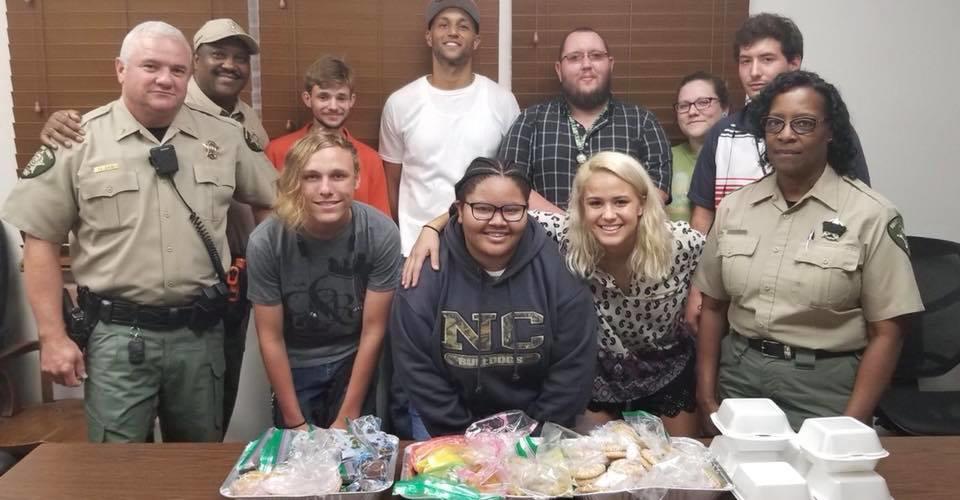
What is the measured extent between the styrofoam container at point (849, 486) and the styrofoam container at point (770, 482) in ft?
0.11

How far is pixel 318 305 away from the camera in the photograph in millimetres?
2150

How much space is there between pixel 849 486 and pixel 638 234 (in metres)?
0.90

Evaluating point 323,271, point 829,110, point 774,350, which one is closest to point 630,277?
point 774,350

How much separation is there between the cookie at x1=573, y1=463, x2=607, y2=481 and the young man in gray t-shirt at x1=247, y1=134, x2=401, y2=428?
0.96 m

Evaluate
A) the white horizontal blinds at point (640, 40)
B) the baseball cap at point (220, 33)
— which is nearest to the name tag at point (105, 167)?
the baseball cap at point (220, 33)

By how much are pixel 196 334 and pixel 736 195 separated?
67.8 inches

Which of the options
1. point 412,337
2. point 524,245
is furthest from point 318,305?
point 524,245

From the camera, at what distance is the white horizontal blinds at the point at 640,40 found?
10.0 ft

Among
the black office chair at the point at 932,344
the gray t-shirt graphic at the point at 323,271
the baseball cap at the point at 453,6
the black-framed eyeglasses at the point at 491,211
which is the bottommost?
the black office chair at the point at 932,344

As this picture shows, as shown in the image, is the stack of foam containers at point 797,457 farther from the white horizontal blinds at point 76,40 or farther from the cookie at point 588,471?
the white horizontal blinds at point 76,40

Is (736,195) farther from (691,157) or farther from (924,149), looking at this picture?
(924,149)

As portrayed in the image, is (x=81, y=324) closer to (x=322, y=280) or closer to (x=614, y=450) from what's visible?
(x=322, y=280)

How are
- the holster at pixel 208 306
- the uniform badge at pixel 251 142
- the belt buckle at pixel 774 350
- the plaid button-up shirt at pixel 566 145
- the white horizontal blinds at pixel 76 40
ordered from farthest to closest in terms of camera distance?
the white horizontal blinds at pixel 76 40 → the plaid button-up shirt at pixel 566 145 → the uniform badge at pixel 251 142 → the holster at pixel 208 306 → the belt buckle at pixel 774 350

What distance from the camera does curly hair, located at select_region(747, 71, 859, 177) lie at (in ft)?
6.13
